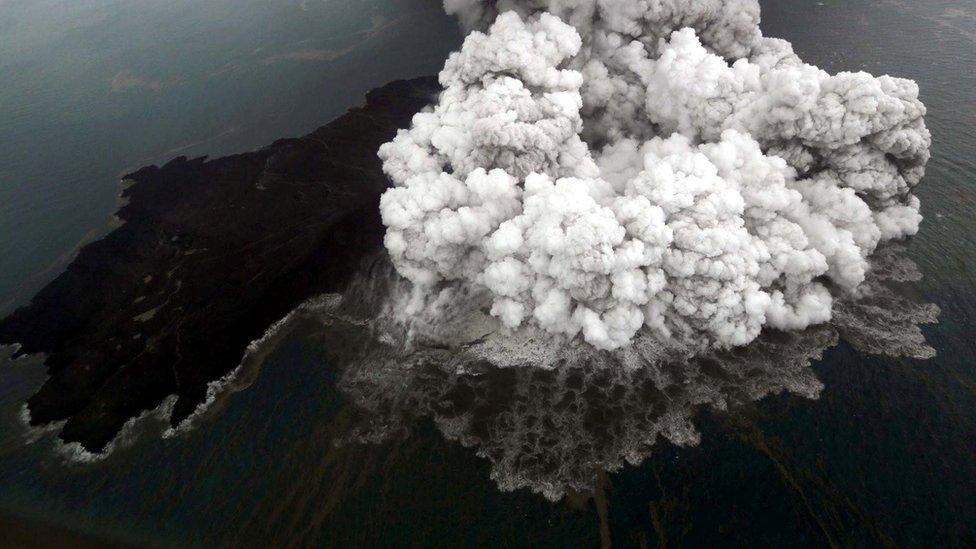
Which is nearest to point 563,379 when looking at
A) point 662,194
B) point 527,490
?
point 527,490

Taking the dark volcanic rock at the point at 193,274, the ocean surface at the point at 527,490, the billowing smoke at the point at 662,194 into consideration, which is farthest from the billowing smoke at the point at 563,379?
the dark volcanic rock at the point at 193,274

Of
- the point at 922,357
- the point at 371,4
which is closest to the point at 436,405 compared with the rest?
the point at 922,357

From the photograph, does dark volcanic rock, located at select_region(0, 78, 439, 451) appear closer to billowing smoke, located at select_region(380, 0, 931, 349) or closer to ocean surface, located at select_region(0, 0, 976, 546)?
ocean surface, located at select_region(0, 0, 976, 546)

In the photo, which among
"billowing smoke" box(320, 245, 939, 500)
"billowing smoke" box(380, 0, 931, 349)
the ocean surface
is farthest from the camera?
"billowing smoke" box(380, 0, 931, 349)

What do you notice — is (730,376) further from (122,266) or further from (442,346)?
(122,266)

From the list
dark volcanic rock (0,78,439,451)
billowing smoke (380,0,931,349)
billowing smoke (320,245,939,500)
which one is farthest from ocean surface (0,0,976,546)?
billowing smoke (380,0,931,349)

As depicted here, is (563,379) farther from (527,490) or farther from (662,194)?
(662,194)
